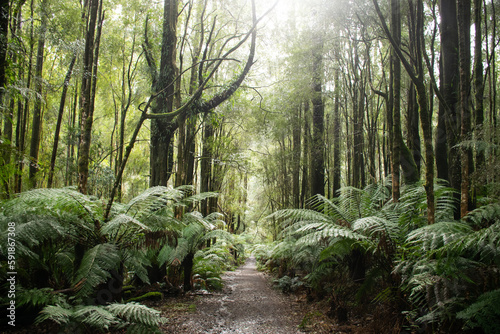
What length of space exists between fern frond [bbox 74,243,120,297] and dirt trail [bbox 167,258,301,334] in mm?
1082

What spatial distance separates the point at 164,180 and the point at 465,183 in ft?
17.0

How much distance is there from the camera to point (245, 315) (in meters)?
4.00

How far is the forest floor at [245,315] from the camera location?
3.28 m

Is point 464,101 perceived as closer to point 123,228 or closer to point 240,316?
point 240,316

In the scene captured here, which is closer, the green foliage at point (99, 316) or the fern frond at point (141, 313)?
the green foliage at point (99, 316)

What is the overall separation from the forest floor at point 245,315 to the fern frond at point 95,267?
108 cm

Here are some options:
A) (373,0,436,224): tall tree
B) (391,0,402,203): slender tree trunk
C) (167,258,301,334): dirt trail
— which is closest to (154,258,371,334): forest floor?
(167,258,301,334): dirt trail

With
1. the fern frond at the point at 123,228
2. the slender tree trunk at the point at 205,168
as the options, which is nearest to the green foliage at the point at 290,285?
the fern frond at the point at 123,228

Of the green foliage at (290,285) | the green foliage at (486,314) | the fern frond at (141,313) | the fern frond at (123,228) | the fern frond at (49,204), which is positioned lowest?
the green foliage at (290,285)

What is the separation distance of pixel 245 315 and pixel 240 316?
0.35 ft

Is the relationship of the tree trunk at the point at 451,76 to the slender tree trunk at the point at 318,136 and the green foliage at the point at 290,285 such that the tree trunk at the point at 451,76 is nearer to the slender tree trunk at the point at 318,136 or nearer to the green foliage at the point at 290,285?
the green foliage at the point at 290,285

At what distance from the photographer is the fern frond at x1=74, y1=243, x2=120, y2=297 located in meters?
2.47

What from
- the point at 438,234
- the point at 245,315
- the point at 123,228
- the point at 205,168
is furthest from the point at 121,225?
the point at 205,168

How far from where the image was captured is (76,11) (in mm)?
6926
